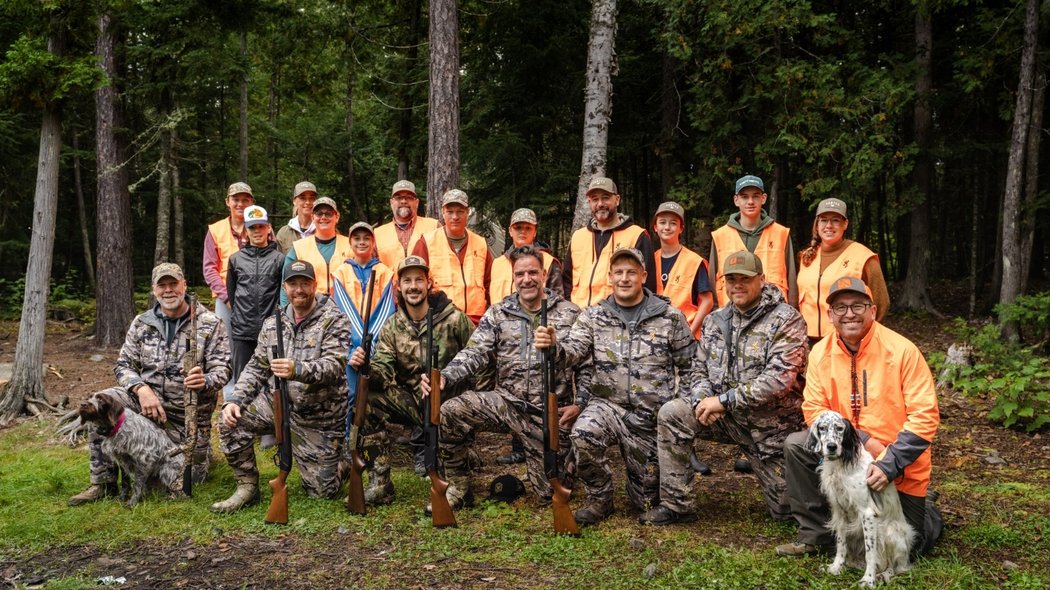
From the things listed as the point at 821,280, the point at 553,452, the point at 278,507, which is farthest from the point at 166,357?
the point at 821,280

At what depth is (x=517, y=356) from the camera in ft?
19.5

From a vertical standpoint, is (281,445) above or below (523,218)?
below

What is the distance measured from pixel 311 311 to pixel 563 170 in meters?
9.96

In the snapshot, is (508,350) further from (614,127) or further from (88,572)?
(614,127)

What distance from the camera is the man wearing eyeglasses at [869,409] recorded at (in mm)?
4172

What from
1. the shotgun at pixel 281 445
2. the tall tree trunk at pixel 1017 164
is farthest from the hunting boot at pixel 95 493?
the tall tree trunk at pixel 1017 164

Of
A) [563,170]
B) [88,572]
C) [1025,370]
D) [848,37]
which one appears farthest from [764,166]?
[88,572]

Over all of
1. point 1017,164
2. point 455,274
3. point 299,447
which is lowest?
point 299,447

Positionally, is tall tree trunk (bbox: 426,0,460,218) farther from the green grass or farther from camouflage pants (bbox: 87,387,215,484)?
the green grass

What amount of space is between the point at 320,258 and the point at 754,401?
4.60 meters

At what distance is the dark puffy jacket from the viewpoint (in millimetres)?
7270

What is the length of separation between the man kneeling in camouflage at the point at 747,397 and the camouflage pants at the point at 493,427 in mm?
934

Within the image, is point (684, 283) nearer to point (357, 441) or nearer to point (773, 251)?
point (773, 251)

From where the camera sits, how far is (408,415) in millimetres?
6352
